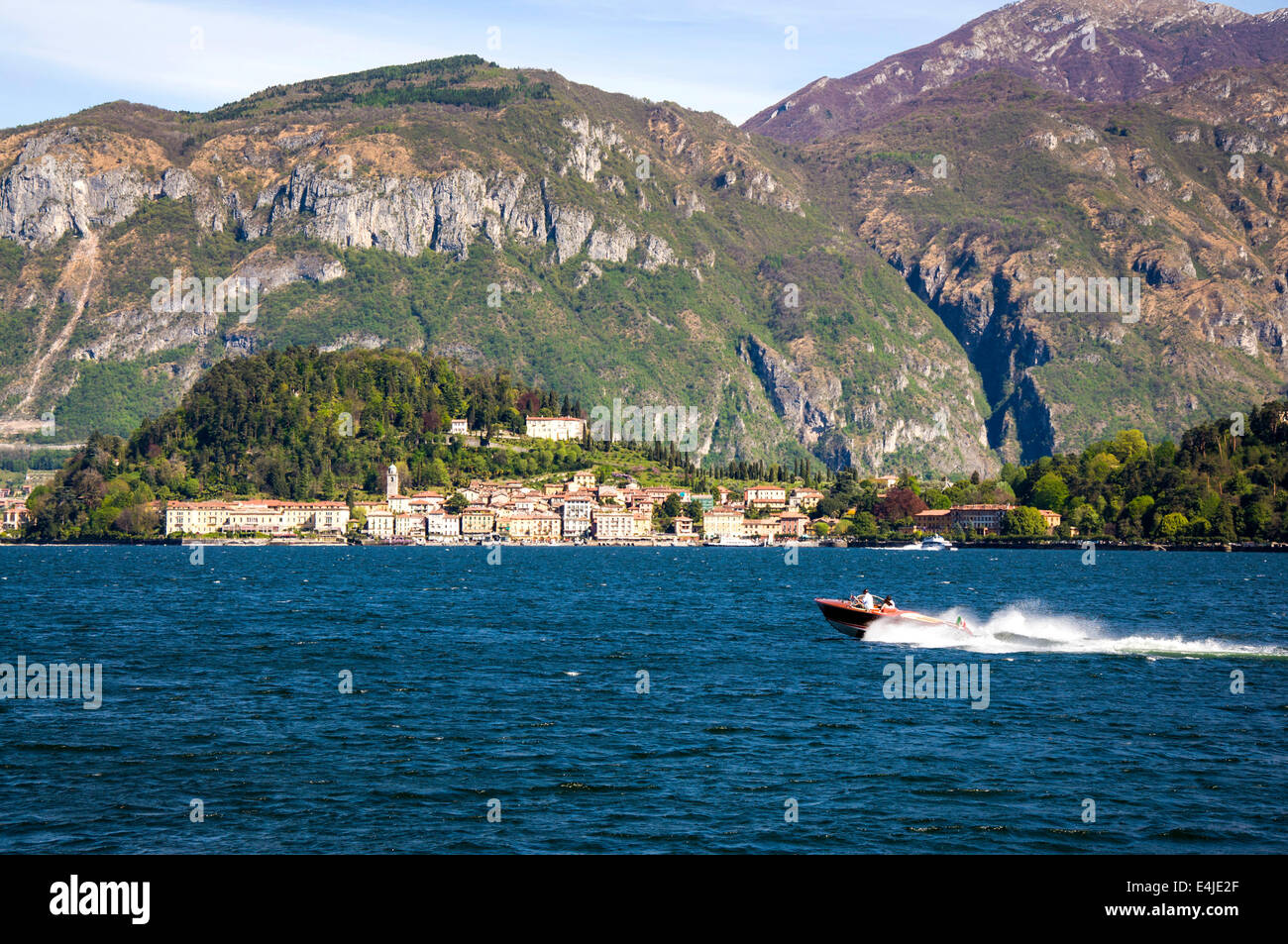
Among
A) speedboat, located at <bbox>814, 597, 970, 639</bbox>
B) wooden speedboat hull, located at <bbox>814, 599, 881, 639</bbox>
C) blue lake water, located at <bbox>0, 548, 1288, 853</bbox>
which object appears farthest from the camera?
wooden speedboat hull, located at <bbox>814, 599, 881, 639</bbox>

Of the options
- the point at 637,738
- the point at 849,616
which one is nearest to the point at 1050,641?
the point at 849,616

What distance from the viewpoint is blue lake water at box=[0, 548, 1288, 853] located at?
29281 mm

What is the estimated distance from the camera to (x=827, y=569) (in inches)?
6905

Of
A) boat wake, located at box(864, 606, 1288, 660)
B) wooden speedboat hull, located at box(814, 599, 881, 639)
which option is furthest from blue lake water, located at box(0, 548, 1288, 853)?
wooden speedboat hull, located at box(814, 599, 881, 639)

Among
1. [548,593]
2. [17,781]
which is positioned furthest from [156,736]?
[548,593]

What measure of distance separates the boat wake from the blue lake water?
284 mm

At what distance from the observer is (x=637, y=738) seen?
40938 millimetres

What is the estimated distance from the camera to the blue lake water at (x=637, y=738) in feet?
96.1

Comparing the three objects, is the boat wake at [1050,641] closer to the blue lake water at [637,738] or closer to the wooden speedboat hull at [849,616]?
the blue lake water at [637,738]

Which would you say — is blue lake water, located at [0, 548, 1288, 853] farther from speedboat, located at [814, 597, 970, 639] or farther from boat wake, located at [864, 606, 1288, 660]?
speedboat, located at [814, 597, 970, 639]
